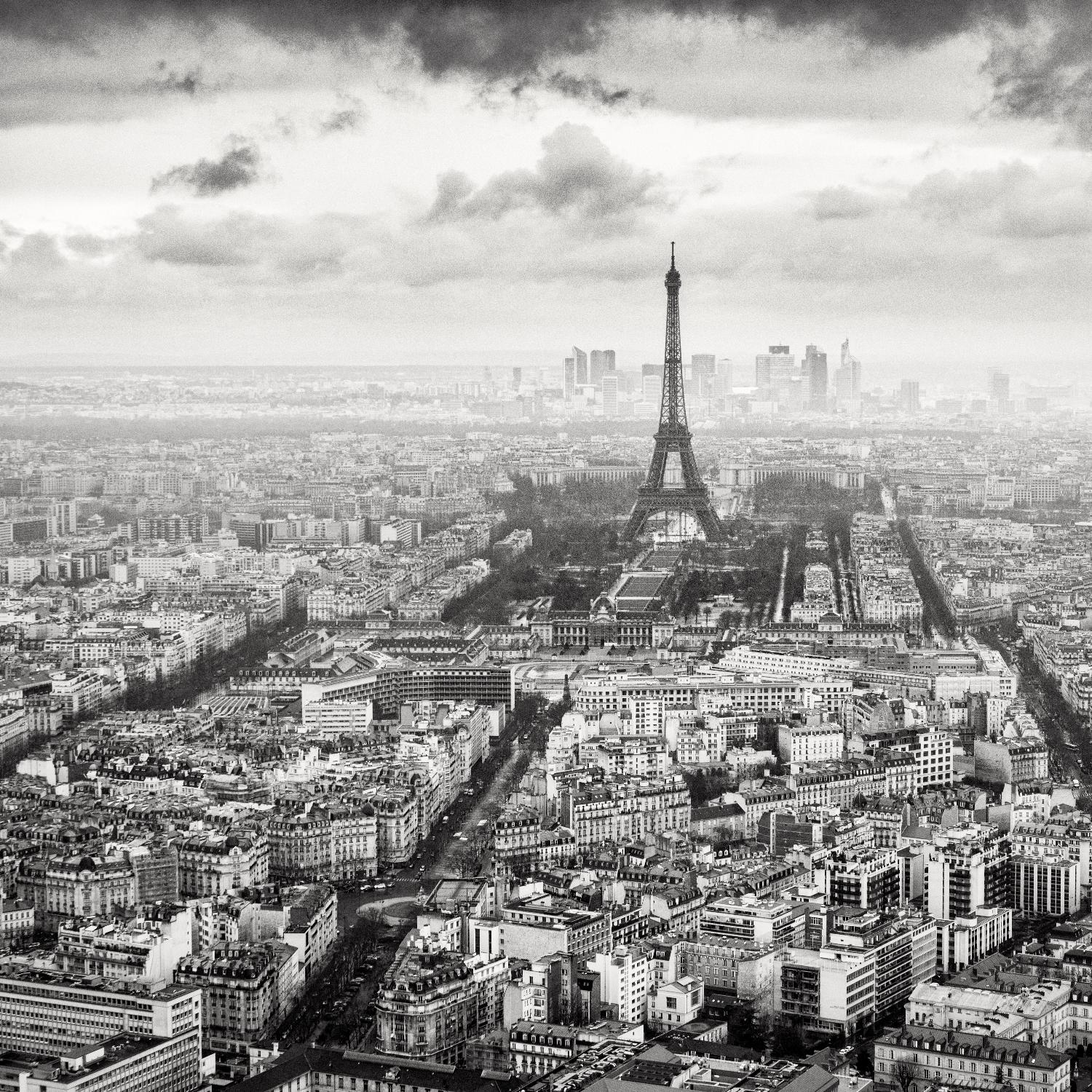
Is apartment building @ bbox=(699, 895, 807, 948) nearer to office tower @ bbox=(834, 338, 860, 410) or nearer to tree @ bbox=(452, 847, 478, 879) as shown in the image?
tree @ bbox=(452, 847, 478, 879)

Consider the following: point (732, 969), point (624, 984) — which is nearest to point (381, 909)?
point (624, 984)

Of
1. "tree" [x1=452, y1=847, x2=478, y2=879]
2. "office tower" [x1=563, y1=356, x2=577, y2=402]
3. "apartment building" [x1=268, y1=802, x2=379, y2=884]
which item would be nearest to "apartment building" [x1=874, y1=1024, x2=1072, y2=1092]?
"tree" [x1=452, y1=847, x2=478, y2=879]

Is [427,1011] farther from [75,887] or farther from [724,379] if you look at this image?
[724,379]

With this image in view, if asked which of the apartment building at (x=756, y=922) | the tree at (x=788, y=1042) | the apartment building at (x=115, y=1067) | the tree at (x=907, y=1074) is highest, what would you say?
the apartment building at (x=756, y=922)

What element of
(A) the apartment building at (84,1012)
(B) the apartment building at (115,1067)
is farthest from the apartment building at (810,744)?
(B) the apartment building at (115,1067)

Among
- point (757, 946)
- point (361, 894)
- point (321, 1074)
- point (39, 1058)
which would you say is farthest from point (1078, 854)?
point (39, 1058)

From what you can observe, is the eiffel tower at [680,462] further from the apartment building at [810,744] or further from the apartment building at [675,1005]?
the apartment building at [675,1005]
